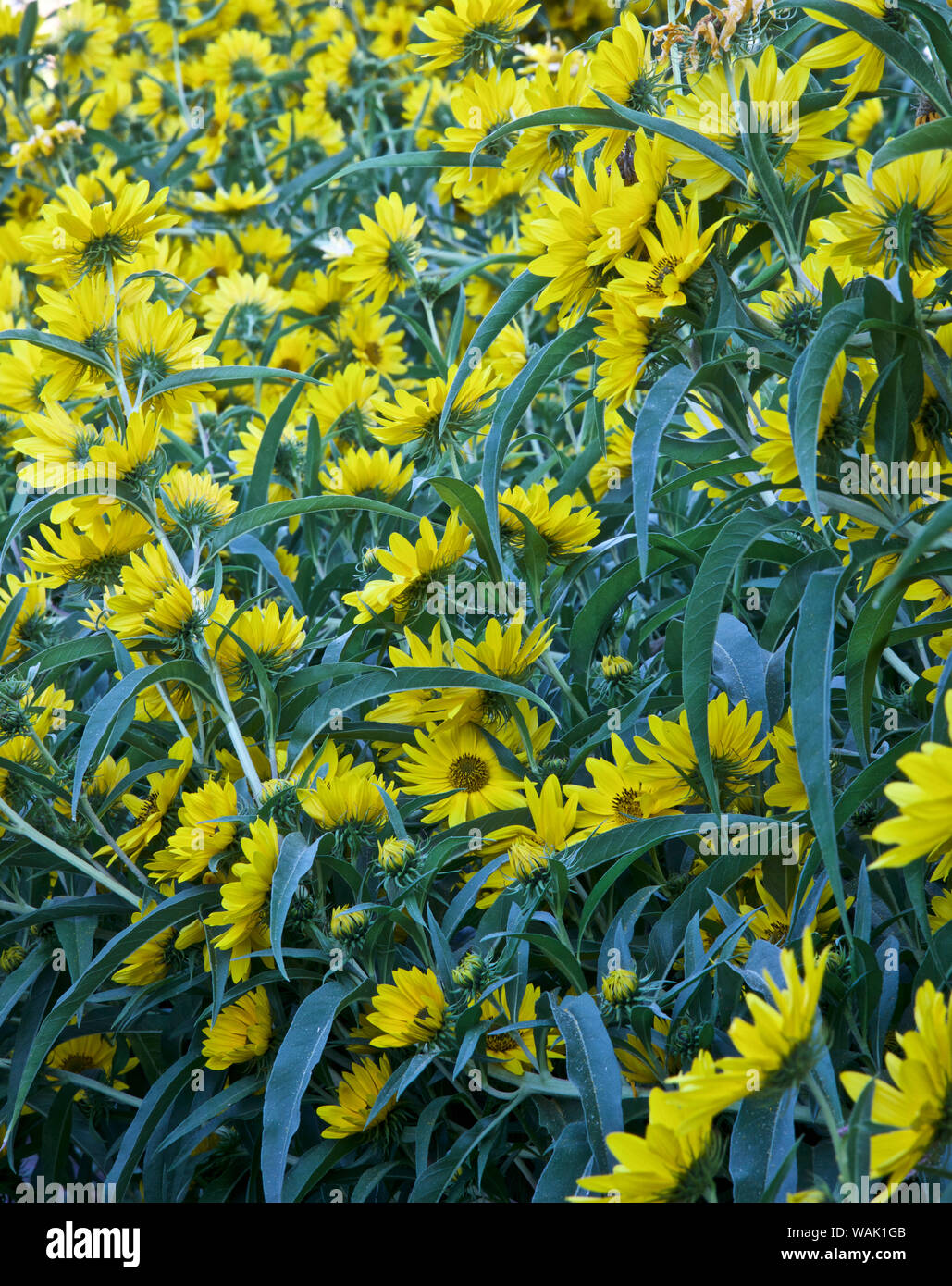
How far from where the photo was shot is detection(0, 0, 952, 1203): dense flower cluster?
2.86 ft

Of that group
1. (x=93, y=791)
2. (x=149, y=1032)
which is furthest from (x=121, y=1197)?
(x=93, y=791)

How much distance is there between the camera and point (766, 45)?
0.94 meters

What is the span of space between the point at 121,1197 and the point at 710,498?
3.42ft

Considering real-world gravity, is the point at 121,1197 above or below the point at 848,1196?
below

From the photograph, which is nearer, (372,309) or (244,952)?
(244,952)

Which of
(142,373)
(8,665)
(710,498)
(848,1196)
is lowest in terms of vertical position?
(848,1196)

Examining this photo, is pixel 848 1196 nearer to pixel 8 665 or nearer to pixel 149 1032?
pixel 149 1032

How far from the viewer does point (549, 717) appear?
133cm

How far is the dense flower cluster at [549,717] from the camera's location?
2.86 feet

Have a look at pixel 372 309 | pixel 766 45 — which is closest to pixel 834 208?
pixel 766 45
